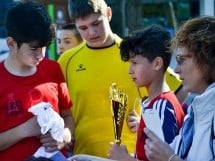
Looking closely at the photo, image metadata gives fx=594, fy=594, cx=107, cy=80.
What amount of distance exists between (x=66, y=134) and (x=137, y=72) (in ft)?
1.49

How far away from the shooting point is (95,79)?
324 centimetres

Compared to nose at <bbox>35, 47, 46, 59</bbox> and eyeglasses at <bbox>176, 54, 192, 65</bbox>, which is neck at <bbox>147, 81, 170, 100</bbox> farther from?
nose at <bbox>35, 47, 46, 59</bbox>

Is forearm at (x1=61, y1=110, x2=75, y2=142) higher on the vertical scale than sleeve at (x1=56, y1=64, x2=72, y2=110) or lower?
lower

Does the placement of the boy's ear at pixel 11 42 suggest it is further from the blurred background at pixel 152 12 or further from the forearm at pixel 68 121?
the blurred background at pixel 152 12

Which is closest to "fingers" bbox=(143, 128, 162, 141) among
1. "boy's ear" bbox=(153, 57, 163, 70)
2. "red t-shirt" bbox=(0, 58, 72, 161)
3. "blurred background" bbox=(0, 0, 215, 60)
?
"boy's ear" bbox=(153, 57, 163, 70)

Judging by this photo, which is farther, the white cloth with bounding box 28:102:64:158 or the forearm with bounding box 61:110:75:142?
the forearm with bounding box 61:110:75:142

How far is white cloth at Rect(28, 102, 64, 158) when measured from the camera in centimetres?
270

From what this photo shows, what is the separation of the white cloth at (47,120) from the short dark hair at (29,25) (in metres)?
0.31

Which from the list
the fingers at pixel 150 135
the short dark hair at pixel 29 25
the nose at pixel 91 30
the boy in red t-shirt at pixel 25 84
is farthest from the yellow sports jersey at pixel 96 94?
the fingers at pixel 150 135

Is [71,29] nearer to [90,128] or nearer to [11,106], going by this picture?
[90,128]

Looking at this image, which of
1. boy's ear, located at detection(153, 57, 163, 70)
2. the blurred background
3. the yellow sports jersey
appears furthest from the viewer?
the blurred background

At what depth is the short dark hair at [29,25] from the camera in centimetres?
283

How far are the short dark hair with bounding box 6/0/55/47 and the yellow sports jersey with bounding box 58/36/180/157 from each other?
1.41 feet

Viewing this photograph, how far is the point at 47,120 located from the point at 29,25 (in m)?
0.48
